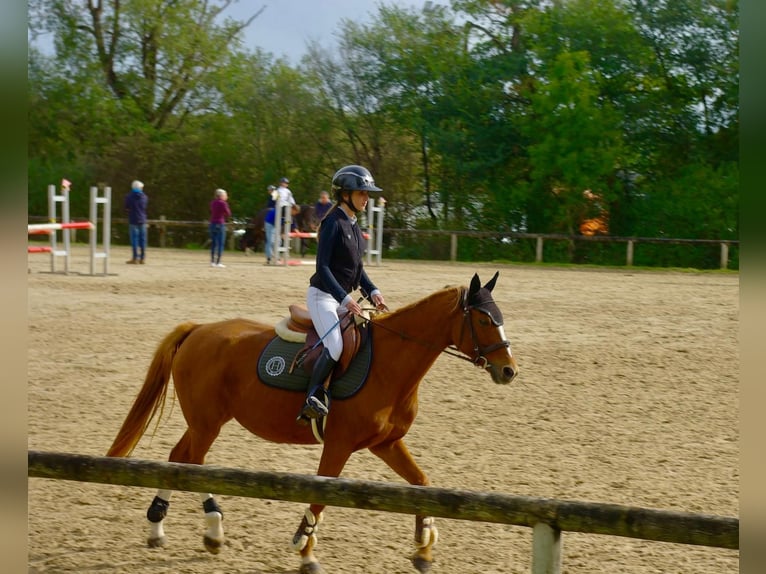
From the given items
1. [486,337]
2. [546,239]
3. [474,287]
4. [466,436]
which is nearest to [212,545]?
[486,337]

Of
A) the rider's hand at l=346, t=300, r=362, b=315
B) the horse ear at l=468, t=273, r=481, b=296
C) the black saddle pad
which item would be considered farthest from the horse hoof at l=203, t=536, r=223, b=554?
the horse ear at l=468, t=273, r=481, b=296

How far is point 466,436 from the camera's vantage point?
321 inches

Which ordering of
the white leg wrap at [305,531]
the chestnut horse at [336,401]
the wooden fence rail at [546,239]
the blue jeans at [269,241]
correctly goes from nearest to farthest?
1. the white leg wrap at [305,531]
2. the chestnut horse at [336,401]
3. the blue jeans at [269,241]
4. the wooden fence rail at [546,239]

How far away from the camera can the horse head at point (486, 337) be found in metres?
5.18

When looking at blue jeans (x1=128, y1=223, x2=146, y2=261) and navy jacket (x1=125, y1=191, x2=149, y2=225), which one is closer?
navy jacket (x1=125, y1=191, x2=149, y2=225)

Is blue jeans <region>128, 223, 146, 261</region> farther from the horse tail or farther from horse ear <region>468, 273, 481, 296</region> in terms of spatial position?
horse ear <region>468, 273, 481, 296</region>

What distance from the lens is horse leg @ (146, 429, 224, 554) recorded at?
5.21m

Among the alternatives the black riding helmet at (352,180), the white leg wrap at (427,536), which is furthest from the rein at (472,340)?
the white leg wrap at (427,536)

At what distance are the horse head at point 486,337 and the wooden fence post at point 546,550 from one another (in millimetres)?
2185

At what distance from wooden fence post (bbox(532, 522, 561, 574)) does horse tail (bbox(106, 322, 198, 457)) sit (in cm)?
301

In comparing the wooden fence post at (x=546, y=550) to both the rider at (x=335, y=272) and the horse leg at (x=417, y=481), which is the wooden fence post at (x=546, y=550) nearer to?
the horse leg at (x=417, y=481)
